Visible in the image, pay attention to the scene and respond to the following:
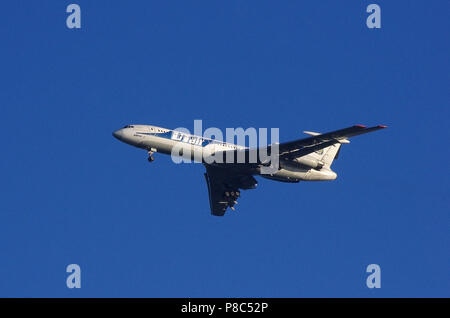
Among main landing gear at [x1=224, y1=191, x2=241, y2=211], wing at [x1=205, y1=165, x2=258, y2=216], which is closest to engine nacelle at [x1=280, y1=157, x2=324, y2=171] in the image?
wing at [x1=205, y1=165, x2=258, y2=216]

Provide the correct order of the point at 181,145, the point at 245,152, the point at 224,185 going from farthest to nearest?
the point at 224,185 < the point at 245,152 < the point at 181,145

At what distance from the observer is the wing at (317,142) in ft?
190

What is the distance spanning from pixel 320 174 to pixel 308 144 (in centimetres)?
723

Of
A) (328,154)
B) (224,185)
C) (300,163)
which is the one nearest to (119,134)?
(224,185)

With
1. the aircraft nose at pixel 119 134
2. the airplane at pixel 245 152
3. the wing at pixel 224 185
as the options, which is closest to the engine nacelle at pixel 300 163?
the airplane at pixel 245 152

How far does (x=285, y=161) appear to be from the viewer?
2628 inches

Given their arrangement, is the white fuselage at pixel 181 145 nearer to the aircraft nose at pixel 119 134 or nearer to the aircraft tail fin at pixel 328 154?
the aircraft nose at pixel 119 134

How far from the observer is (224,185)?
72312 mm

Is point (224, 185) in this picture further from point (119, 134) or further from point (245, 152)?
point (119, 134)

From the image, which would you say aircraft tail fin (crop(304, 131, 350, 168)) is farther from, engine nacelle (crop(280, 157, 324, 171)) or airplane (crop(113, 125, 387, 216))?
engine nacelle (crop(280, 157, 324, 171))

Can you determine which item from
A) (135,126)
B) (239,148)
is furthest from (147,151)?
(239,148)

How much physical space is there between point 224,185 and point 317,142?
42.0ft

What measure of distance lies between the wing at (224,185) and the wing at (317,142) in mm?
5864

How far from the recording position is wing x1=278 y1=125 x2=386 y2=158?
57981mm
